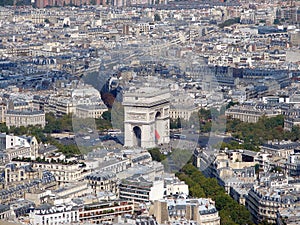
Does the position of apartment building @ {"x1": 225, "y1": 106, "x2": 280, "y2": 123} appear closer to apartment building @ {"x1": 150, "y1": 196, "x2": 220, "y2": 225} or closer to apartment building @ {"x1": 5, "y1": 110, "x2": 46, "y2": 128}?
apartment building @ {"x1": 5, "y1": 110, "x2": 46, "y2": 128}

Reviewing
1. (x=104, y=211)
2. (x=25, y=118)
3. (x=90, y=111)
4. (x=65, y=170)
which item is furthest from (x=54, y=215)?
(x=25, y=118)

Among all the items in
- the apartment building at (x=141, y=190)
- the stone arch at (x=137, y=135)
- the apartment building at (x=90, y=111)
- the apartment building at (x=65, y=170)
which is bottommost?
the apartment building at (x=90, y=111)

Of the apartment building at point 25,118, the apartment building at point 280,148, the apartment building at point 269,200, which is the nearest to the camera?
the apartment building at point 269,200

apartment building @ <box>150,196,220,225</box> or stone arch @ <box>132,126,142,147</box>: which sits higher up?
apartment building @ <box>150,196,220,225</box>

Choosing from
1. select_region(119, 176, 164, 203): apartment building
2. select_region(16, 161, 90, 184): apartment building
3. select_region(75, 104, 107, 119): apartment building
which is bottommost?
select_region(75, 104, 107, 119): apartment building

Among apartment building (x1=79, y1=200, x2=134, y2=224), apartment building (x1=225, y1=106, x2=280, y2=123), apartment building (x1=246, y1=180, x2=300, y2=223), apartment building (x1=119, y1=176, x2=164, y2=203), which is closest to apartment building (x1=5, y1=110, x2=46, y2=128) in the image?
apartment building (x1=225, y1=106, x2=280, y2=123)

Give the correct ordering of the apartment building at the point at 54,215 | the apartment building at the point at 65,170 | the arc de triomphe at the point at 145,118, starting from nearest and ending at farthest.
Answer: the apartment building at the point at 54,215
the apartment building at the point at 65,170
the arc de triomphe at the point at 145,118

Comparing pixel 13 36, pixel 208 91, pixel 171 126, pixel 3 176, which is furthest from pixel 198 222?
pixel 13 36

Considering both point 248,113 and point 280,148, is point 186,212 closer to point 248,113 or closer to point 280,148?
point 280,148

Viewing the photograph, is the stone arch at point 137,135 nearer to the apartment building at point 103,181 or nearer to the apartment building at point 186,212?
the apartment building at point 103,181

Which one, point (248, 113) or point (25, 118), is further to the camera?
point (248, 113)

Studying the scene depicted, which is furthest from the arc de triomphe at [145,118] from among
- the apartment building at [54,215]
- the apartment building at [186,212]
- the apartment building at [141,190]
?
the apartment building at [54,215]
